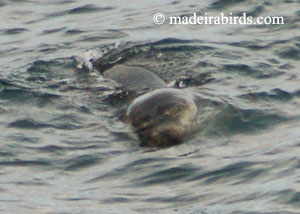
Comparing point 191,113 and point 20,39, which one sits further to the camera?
point 20,39

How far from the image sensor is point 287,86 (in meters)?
11.3

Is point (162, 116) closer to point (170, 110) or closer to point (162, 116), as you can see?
point (162, 116)

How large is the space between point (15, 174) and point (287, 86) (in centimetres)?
362

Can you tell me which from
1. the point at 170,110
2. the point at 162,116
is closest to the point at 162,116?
the point at 162,116

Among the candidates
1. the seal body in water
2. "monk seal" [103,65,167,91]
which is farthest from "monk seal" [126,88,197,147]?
"monk seal" [103,65,167,91]

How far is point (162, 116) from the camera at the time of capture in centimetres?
991

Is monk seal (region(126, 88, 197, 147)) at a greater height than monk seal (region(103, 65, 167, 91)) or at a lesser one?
lesser

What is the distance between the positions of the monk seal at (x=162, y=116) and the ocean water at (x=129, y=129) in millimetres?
141

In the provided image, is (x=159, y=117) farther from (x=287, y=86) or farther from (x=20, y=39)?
(x=20, y=39)

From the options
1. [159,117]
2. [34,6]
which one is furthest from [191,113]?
[34,6]

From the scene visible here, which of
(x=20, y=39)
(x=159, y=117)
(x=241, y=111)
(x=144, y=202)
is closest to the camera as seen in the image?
(x=144, y=202)

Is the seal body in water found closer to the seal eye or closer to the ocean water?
the seal eye

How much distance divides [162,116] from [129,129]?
44cm

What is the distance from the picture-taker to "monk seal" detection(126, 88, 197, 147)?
9758mm
